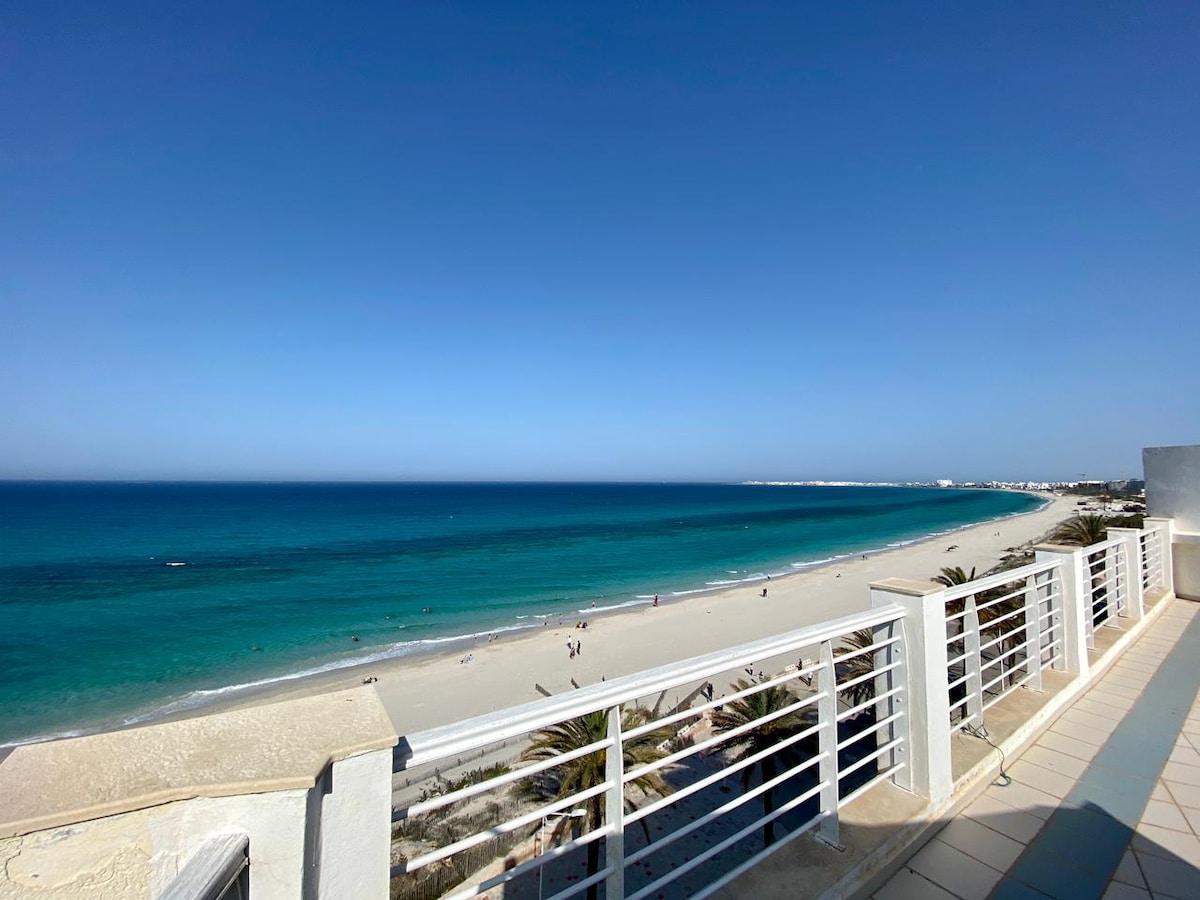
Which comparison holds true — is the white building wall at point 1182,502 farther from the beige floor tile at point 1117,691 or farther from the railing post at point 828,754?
the railing post at point 828,754

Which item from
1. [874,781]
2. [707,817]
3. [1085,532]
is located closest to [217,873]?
[707,817]

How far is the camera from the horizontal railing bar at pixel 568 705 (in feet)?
4.99

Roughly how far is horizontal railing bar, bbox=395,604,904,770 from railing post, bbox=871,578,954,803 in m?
0.73

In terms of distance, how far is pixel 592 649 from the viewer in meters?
19.7

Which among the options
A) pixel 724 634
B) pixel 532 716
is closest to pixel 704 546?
pixel 724 634

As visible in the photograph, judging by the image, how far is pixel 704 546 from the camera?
46.1m

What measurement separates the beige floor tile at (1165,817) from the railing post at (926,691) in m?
1.11

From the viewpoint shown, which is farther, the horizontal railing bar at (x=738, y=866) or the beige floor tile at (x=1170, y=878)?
the beige floor tile at (x=1170, y=878)

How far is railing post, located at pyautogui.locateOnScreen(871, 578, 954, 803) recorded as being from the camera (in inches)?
115

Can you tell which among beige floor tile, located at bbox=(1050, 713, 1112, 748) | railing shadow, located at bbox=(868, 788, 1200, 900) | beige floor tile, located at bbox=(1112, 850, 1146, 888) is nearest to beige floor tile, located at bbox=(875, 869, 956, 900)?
railing shadow, located at bbox=(868, 788, 1200, 900)

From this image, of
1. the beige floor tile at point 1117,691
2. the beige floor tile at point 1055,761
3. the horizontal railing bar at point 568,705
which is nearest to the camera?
the horizontal railing bar at point 568,705

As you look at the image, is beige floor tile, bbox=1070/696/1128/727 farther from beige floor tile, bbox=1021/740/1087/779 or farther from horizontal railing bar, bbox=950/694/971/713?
horizontal railing bar, bbox=950/694/971/713

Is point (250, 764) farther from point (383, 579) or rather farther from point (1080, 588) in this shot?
point (383, 579)

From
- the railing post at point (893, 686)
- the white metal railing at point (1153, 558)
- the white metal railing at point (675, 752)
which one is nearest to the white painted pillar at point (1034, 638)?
the white metal railing at point (675, 752)
